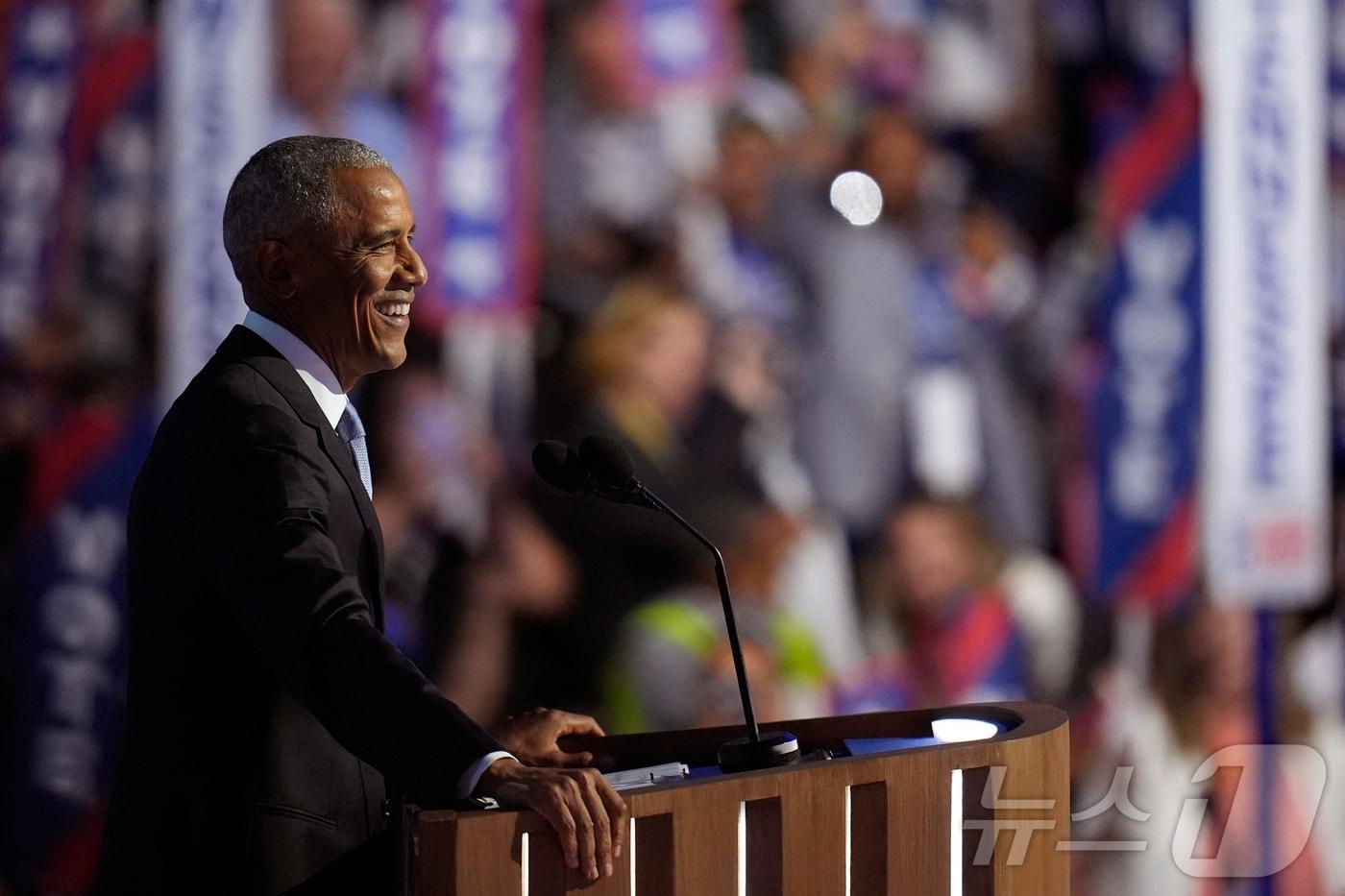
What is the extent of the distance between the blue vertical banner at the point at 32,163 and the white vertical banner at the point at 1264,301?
2.58m

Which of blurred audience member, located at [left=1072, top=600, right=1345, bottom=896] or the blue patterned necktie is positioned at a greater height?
the blue patterned necktie

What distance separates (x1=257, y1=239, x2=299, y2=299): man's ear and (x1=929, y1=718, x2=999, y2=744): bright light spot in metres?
0.76

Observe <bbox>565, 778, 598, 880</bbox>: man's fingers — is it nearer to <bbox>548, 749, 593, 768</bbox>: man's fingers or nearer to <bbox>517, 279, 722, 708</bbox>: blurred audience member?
<bbox>548, 749, 593, 768</bbox>: man's fingers

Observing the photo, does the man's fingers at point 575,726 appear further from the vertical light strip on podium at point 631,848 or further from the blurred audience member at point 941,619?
the blurred audience member at point 941,619

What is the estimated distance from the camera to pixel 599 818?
3.89ft

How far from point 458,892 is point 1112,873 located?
2955 mm

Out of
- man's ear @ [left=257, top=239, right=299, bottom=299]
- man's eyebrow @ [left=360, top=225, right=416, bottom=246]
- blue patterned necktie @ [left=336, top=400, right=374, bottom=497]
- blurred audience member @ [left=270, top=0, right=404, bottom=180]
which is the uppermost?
blurred audience member @ [left=270, top=0, right=404, bottom=180]

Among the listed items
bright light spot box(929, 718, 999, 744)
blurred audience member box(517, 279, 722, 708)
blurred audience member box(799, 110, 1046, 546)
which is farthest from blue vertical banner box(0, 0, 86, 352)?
bright light spot box(929, 718, 999, 744)

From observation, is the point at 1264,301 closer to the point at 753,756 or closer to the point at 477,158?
the point at 477,158

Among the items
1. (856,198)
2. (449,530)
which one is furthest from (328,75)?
(856,198)

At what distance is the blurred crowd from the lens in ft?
11.1

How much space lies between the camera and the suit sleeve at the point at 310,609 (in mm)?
1211

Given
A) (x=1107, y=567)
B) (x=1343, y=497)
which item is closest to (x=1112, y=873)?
(x=1107, y=567)

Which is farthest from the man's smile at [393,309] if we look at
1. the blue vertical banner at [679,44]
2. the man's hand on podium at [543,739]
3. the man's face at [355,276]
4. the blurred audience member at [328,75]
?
the blue vertical banner at [679,44]
